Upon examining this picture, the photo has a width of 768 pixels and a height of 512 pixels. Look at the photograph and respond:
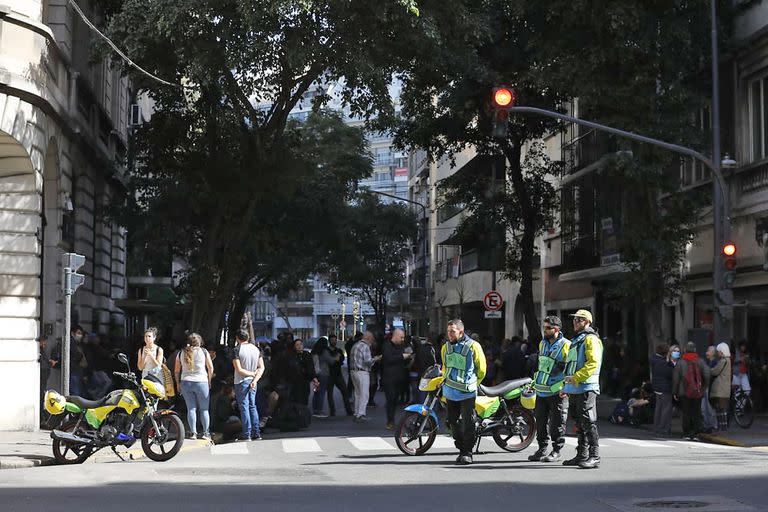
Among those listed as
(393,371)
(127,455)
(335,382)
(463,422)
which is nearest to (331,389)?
(335,382)

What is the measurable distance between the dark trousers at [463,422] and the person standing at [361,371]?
9.20m

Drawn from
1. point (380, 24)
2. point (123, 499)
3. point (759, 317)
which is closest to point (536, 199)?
point (759, 317)

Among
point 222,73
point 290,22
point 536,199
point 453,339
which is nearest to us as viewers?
point 453,339

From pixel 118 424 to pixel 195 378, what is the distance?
271 cm

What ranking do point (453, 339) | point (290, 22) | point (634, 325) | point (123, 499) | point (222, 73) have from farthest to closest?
point (634, 325)
point (222, 73)
point (290, 22)
point (453, 339)
point (123, 499)

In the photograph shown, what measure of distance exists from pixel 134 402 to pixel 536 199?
22730 millimetres

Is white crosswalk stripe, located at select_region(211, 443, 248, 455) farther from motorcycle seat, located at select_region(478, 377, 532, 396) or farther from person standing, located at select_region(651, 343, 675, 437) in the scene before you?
person standing, located at select_region(651, 343, 675, 437)

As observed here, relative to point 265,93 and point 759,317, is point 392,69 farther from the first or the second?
point 759,317

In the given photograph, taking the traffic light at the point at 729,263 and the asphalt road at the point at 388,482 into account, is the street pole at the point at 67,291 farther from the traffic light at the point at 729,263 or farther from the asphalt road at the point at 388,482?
the traffic light at the point at 729,263

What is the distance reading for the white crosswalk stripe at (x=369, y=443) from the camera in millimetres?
19328

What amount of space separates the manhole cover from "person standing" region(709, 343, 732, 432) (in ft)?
37.8

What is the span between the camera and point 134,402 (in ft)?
56.7

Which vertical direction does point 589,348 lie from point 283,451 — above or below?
above

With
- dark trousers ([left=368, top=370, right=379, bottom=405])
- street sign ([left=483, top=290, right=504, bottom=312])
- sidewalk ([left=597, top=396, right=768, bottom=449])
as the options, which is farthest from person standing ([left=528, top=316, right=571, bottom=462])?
street sign ([left=483, top=290, right=504, bottom=312])
